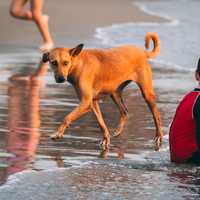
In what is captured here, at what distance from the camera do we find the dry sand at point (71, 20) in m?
19.1

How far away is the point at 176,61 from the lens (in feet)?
52.8

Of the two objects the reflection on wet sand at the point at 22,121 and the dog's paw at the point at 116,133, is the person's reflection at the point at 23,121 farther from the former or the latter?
the dog's paw at the point at 116,133

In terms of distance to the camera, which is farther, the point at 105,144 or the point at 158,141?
the point at 158,141

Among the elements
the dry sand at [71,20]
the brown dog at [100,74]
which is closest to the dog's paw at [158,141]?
the brown dog at [100,74]

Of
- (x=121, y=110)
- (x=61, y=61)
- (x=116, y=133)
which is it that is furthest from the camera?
(x=121, y=110)

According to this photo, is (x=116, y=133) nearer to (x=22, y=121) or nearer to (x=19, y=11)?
(x=22, y=121)

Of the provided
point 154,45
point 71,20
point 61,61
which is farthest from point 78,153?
point 71,20

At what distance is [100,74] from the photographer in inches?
362

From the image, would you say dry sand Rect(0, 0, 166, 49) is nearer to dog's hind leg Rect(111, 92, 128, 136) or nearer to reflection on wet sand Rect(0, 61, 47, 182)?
reflection on wet sand Rect(0, 61, 47, 182)

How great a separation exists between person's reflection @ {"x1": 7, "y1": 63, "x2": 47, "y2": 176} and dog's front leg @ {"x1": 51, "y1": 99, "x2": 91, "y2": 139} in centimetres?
23

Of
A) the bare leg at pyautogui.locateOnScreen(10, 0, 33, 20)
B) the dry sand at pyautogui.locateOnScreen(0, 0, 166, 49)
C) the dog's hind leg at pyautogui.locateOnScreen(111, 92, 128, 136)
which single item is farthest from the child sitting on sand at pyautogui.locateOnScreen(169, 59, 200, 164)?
the dry sand at pyautogui.locateOnScreen(0, 0, 166, 49)

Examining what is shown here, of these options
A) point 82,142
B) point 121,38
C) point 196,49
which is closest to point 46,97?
point 82,142

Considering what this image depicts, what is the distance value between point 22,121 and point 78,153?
1.62m

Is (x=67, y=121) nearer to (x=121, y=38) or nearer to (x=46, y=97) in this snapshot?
(x=46, y=97)
